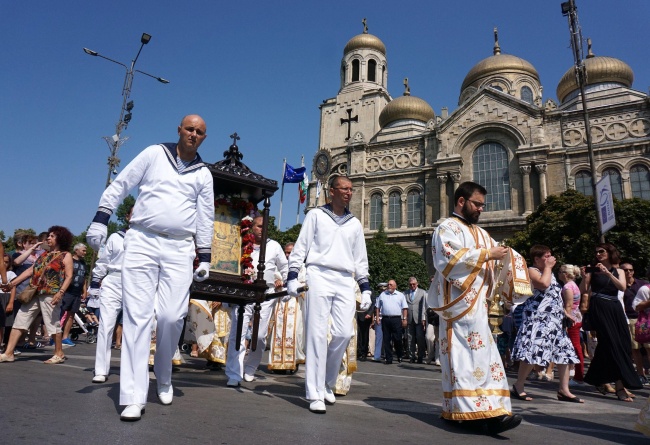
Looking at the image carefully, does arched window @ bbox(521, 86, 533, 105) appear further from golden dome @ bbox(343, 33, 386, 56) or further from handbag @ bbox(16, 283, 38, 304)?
handbag @ bbox(16, 283, 38, 304)

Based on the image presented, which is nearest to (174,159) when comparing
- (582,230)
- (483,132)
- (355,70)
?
(582,230)

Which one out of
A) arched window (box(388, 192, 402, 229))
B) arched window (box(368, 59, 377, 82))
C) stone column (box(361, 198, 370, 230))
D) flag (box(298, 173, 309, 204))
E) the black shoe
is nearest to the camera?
the black shoe

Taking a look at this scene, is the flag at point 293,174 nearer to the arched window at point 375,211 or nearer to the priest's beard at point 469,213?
the arched window at point 375,211

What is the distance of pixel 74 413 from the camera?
3201 mm

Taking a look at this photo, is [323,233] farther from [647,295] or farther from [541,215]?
[541,215]

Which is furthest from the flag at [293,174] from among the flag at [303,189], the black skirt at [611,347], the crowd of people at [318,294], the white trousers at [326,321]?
the white trousers at [326,321]

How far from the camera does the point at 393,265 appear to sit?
31969 mm

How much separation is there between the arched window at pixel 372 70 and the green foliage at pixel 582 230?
3127 cm

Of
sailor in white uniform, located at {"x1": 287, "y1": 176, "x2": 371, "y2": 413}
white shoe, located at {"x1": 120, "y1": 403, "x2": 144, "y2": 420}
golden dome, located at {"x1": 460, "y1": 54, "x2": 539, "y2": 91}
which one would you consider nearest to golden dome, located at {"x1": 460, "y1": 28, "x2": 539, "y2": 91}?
golden dome, located at {"x1": 460, "y1": 54, "x2": 539, "y2": 91}

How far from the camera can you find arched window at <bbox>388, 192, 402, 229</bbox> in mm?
38625

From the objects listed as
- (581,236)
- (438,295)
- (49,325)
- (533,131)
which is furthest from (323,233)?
(533,131)

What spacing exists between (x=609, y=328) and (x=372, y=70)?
171ft

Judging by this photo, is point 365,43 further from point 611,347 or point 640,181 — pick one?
point 611,347

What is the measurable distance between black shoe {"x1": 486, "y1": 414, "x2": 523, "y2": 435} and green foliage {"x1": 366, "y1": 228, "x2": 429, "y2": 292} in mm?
26780
